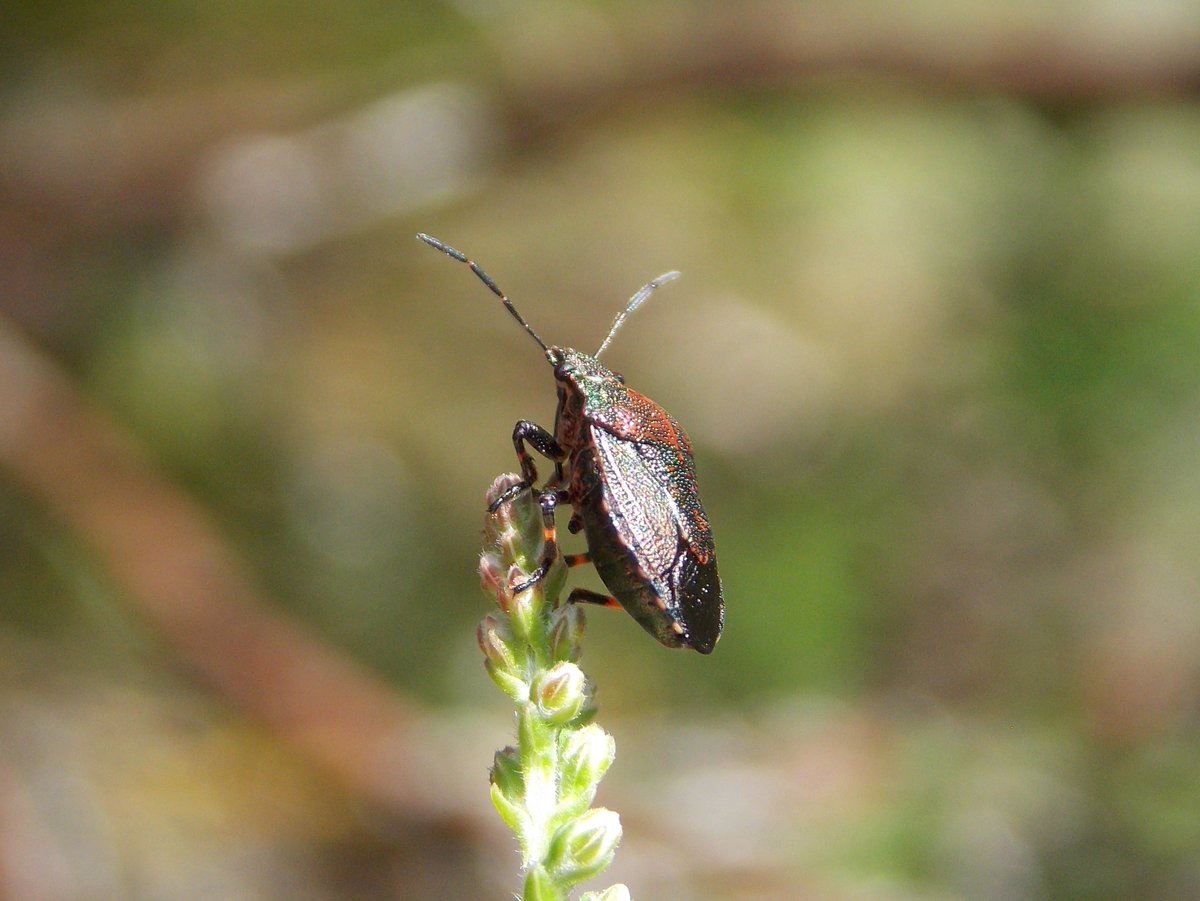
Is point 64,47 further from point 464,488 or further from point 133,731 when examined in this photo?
point 133,731

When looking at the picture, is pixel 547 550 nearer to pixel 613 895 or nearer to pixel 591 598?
pixel 591 598

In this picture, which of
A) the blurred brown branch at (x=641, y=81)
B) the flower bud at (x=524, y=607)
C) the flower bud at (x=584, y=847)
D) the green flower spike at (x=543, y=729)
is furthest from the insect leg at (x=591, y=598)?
the blurred brown branch at (x=641, y=81)

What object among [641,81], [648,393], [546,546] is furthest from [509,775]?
[648,393]

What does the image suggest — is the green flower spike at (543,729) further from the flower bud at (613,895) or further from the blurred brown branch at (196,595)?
the blurred brown branch at (196,595)

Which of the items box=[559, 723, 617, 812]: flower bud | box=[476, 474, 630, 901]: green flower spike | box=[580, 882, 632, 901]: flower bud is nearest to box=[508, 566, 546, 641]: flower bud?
box=[476, 474, 630, 901]: green flower spike

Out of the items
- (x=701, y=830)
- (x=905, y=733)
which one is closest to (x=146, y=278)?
(x=701, y=830)

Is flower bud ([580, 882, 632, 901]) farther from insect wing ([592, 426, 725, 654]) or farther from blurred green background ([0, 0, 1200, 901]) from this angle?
blurred green background ([0, 0, 1200, 901])

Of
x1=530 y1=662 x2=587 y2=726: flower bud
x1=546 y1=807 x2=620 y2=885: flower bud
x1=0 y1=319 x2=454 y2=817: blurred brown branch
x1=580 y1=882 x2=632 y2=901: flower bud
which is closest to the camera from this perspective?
x1=580 y1=882 x2=632 y2=901: flower bud
